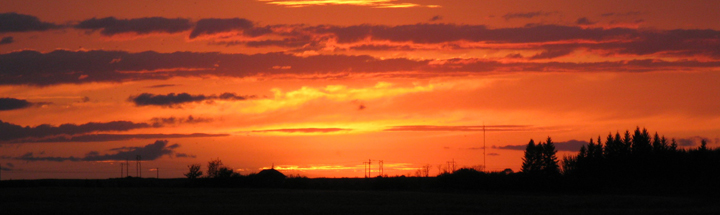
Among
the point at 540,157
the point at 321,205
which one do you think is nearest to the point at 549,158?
the point at 540,157

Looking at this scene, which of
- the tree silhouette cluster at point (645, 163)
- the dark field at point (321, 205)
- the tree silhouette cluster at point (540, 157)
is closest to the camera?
the dark field at point (321, 205)

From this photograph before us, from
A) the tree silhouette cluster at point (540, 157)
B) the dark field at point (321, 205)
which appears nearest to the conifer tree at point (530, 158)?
the tree silhouette cluster at point (540, 157)

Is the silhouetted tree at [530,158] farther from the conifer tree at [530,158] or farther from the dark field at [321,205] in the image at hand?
the dark field at [321,205]

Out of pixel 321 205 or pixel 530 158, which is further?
pixel 530 158

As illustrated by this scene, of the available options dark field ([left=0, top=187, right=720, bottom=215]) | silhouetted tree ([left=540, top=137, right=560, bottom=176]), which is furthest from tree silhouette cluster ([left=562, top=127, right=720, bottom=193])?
dark field ([left=0, top=187, right=720, bottom=215])

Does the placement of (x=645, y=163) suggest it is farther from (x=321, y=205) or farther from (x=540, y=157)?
(x=321, y=205)

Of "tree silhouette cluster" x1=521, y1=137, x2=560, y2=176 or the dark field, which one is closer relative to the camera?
the dark field

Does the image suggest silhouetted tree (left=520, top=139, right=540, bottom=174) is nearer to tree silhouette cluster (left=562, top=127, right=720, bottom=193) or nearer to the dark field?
tree silhouette cluster (left=562, top=127, right=720, bottom=193)

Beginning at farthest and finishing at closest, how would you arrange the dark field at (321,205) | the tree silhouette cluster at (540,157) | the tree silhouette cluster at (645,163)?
the tree silhouette cluster at (540,157) < the tree silhouette cluster at (645,163) < the dark field at (321,205)

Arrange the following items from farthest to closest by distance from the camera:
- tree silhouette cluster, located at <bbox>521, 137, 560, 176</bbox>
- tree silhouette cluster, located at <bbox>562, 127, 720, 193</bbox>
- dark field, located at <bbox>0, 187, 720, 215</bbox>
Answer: tree silhouette cluster, located at <bbox>521, 137, 560, 176</bbox> < tree silhouette cluster, located at <bbox>562, 127, 720, 193</bbox> < dark field, located at <bbox>0, 187, 720, 215</bbox>

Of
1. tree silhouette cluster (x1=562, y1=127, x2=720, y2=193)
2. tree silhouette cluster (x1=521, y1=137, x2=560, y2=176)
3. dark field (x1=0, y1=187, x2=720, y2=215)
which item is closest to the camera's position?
dark field (x1=0, y1=187, x2=720, y2=215)

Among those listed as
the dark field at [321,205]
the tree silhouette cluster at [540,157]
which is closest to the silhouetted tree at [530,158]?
the tree silhouette cluster at [540,157]

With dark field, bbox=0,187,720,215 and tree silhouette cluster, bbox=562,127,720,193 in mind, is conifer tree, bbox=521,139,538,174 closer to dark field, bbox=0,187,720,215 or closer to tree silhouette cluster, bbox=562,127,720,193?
tree silhouette cluster, bbox=562,127,720,193

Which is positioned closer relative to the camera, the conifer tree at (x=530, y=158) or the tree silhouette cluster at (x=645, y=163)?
the tree silhouette cluster at (x=645, y=163)
